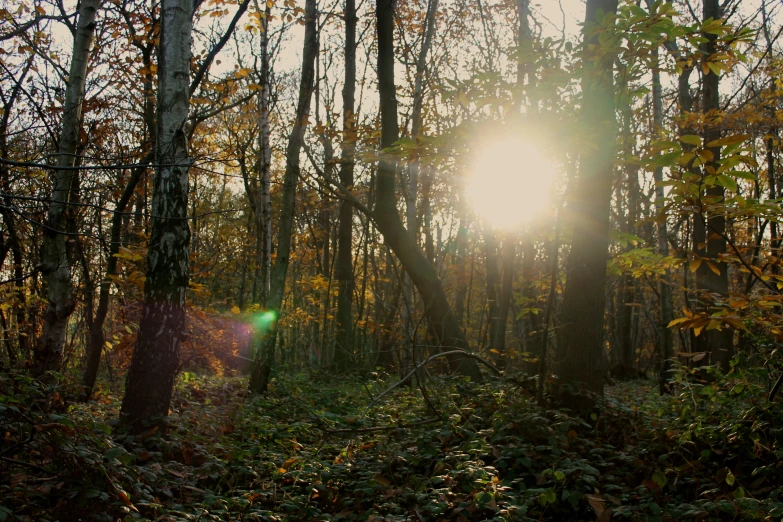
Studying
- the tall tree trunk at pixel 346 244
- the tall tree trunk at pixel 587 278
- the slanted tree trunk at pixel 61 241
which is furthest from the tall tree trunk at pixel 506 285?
the slanted tree trunk at pixel 61 241

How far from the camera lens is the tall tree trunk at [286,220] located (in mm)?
9641

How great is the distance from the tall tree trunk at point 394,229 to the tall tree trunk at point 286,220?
1.85 meters

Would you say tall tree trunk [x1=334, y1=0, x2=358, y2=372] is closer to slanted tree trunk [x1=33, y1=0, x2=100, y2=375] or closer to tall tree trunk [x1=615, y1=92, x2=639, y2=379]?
slanted tree trunk [x1=33, y1=0, x2=100, y2=375]

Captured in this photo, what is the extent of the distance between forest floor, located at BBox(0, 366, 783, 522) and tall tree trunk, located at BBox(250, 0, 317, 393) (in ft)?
11.1

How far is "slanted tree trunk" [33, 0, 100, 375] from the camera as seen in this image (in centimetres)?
631

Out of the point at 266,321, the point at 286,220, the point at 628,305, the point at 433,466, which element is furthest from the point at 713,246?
the point at 266,321

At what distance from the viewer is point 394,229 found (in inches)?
326

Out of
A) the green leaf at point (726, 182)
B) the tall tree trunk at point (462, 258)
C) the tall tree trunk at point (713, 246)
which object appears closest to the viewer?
the green leaf at point (726, 182)

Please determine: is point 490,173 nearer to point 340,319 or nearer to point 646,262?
point 646,262

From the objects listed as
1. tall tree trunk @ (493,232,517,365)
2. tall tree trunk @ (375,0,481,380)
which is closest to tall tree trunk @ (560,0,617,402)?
tall tree trunk @ (375,0,481,380)

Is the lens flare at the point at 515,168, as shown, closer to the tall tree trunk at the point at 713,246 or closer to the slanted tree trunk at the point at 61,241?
the tall tree trunk at the point at 713,246

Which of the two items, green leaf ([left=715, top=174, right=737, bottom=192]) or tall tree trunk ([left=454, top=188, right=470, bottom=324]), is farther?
tall tree trunk ([left=454, top=188, right=470, bottom=324])

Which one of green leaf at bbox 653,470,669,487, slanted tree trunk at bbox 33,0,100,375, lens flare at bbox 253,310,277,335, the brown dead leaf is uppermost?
slanted tree trunk at bbox 33,0,100,375

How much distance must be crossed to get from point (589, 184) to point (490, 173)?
4.12 ft
